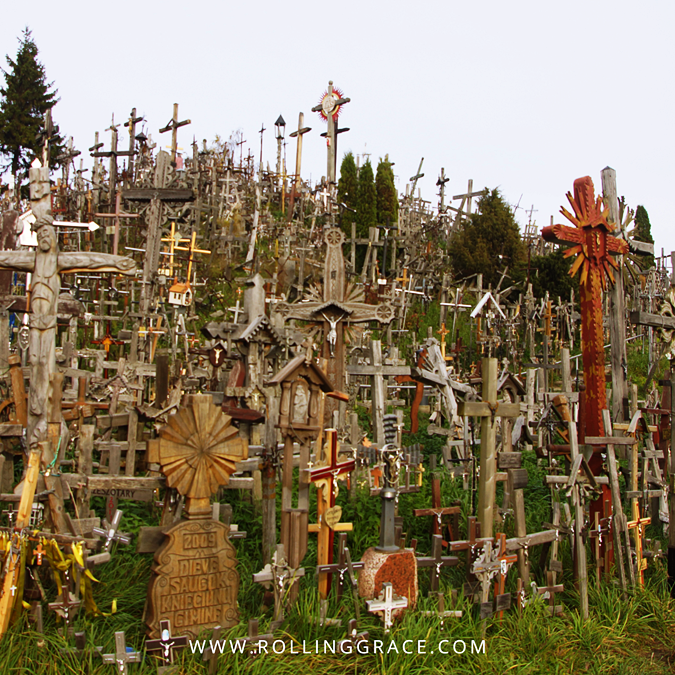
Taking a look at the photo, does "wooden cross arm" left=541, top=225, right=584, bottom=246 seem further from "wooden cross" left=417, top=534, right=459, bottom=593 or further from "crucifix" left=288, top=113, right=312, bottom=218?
"crucifix" left=288, top=113, right=312, bottom=218

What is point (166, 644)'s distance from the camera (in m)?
5.02

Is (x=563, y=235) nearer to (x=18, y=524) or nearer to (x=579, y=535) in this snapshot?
(x=579, y=535)

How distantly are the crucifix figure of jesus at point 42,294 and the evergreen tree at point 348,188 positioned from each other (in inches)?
823

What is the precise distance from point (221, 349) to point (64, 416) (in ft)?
8.50

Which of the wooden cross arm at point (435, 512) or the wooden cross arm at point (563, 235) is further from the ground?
the wooden cross arm at point (563, 235)

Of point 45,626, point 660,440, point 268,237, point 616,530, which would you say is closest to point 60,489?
point 45,626

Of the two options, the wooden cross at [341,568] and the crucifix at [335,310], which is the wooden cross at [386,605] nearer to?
the wooden cross at [341,568]

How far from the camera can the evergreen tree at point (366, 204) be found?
85.5ft

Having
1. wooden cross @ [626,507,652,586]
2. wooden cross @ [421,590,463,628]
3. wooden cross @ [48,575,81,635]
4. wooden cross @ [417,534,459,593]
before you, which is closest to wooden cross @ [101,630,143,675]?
wooden cross @ [48,575,81,635]

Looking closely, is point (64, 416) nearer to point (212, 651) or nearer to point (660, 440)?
point (212, 651)

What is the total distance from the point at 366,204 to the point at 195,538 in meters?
22.1

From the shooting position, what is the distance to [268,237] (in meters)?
24.0

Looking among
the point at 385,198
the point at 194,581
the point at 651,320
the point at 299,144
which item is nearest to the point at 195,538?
the point at 194,581

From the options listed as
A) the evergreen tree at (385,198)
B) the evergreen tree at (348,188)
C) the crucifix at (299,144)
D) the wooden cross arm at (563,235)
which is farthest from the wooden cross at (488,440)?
the crucifix at (299,144)
